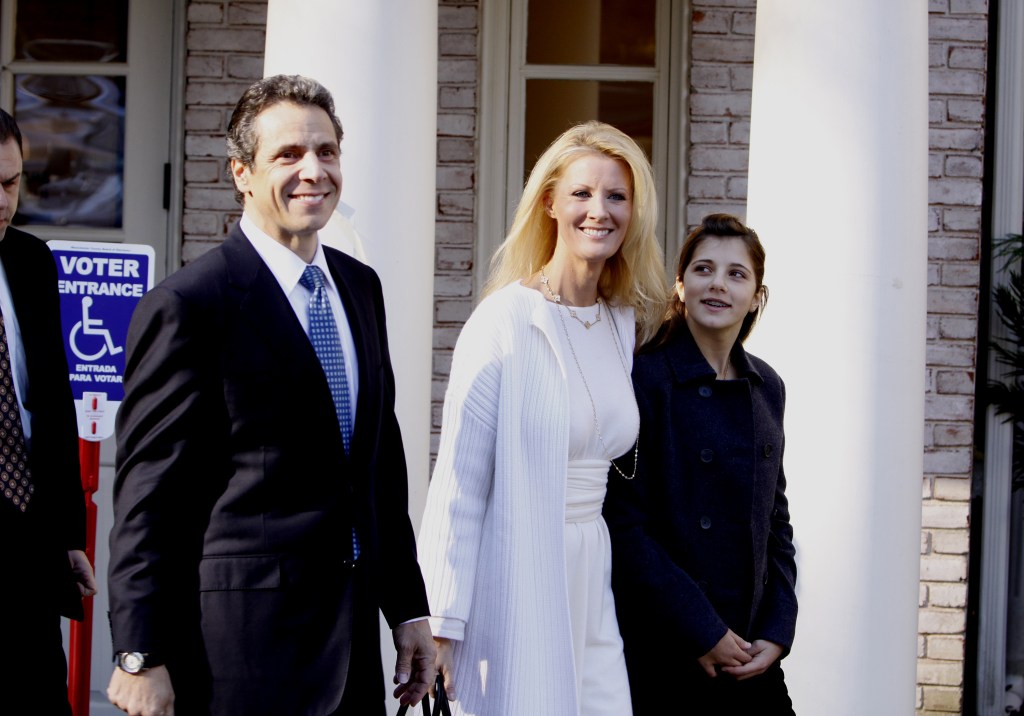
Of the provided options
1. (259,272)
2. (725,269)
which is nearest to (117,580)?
(259,272)

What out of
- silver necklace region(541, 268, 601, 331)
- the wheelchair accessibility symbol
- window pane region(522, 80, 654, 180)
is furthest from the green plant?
the wheelchair accessibility symbol

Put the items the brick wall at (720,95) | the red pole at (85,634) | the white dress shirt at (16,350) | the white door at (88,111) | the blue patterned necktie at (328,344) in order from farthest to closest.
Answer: the white door at (88,111) → the brick wall at (720,95) → the red pole at (85,634) → the white dress shirt at (16,350) → the blue patterned necktie at (328,344)

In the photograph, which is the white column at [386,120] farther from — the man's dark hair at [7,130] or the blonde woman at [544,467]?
the man's dark hair at [7,130]

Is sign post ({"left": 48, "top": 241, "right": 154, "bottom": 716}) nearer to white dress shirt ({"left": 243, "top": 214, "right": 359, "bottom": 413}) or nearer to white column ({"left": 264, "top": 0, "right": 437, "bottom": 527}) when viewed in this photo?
white column ({"left": 264, "top": 0, "right": 437, "bottom": 527})

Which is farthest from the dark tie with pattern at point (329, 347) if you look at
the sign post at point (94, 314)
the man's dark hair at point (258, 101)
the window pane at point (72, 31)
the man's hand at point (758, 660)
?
the window pane at point (72, 31)

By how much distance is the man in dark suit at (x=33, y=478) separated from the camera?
237cm

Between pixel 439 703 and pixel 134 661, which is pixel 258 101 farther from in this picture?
pixel 439 703

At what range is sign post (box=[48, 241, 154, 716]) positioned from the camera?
3.54 m

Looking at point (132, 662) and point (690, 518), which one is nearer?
point (132, 662)

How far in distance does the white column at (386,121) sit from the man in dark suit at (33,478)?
93cm

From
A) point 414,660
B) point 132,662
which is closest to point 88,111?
point 414,660

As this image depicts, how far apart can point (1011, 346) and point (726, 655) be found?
2.80 m

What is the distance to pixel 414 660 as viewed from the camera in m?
2.40

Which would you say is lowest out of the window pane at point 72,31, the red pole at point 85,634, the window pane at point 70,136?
the red pole at point 85,634
